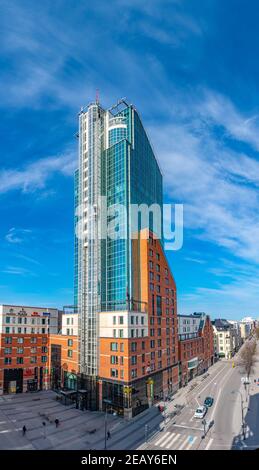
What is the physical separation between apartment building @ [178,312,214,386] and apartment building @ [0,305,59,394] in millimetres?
38689

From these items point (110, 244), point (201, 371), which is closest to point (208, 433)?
point (110, 244)

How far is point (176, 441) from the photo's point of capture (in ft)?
162

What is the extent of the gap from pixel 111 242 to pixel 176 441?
1782 inches

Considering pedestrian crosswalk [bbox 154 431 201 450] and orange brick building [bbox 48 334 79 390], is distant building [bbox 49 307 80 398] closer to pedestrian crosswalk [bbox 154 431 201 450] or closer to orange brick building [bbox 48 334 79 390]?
orange brick building [bbox 48 334 79 390]

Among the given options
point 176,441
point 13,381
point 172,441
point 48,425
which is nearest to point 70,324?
point 13,381

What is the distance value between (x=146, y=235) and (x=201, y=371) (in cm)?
6264

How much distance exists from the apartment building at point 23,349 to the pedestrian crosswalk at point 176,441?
46.0 m

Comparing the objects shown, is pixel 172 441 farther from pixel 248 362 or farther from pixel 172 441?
pixel 248 362

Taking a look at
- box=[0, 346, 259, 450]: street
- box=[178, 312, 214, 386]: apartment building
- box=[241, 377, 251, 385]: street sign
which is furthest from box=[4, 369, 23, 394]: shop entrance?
box=[241, 377, 251, 385]: street sign

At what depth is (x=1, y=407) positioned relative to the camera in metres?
68.7

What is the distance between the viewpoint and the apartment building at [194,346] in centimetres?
9581

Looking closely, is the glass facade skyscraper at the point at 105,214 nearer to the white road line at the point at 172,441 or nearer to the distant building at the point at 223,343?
the white road line at the point at 172,441

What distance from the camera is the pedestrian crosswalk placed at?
4731cm

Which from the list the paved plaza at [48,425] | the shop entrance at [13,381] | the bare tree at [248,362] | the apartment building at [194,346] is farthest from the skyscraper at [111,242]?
the bare tree at [248,362]
